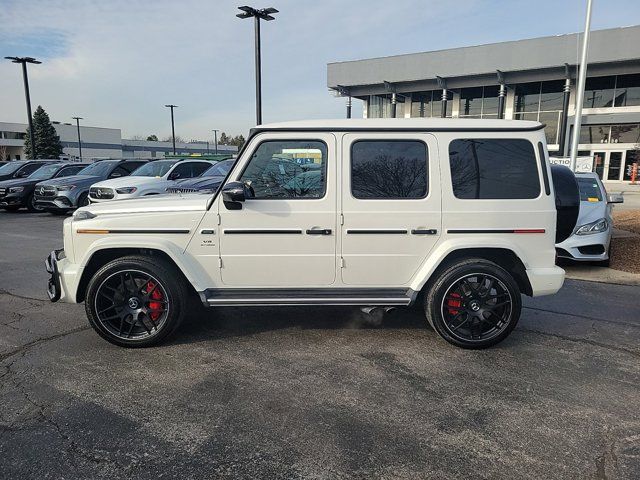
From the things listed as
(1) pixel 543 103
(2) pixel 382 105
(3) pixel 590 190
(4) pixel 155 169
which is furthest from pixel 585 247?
(2) pixel 382 105

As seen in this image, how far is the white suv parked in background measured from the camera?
12.2 metres

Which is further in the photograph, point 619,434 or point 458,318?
point 458,318

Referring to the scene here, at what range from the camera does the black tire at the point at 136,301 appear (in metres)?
4.14

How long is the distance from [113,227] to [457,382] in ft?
10.6

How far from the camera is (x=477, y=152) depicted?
4.18 metres

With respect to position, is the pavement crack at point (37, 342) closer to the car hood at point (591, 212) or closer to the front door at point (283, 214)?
the front door at point (283, 214)

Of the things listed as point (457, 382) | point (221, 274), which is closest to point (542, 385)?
point (457, 382)

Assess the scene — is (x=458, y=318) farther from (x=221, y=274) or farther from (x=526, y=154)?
(x=221, y=274)

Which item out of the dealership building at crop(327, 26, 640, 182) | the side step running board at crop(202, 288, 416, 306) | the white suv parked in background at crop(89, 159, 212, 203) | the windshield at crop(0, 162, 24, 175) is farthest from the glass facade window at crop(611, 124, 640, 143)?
the windshield at crop(0, 162, 24, 175)

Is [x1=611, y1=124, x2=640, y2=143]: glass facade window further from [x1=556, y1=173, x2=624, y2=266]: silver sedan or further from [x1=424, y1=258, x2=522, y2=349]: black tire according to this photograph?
[x1=424, y1=258, x2=522, y2=349]: black tire

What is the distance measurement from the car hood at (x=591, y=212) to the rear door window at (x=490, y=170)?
13.6ft

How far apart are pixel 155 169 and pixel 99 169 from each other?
3370 mm

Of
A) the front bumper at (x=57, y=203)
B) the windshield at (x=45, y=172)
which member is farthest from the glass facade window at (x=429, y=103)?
the front bumper at (x=57, y=203)

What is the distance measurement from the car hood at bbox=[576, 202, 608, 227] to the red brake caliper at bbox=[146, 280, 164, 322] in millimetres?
6607
